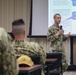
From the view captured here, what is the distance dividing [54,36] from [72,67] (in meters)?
2.86

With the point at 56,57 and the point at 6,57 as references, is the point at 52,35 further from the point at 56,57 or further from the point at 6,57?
the point at 6,57

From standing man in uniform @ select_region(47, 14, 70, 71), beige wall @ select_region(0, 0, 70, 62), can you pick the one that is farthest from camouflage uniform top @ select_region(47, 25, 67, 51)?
beige wall @ select_region(0, 0, 70, 62)

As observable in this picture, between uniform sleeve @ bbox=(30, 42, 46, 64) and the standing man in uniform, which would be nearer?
uniform sleeve @ bbox=(30, 42, 46, 64)

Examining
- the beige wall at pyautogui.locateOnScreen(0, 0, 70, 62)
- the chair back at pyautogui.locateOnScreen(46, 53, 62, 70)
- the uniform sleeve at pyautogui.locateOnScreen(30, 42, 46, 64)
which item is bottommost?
the chair back at pyautogui.locateOnScreen(46, 53, 62, 70)

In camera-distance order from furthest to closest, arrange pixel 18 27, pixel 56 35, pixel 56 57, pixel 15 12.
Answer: pixel 15 12, pixel 56 35, pixel 56 57, pixel 18 27

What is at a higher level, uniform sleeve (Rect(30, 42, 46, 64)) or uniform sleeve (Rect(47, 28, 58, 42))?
uniform sleeve (Rect(47, 28, 58, 42))

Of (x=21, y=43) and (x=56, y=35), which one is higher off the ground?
(x=56, y=35)

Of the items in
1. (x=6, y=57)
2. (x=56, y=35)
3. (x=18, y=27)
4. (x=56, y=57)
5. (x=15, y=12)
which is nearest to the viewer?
(x=6, y=57)

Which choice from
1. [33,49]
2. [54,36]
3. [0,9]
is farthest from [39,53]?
[0,9]

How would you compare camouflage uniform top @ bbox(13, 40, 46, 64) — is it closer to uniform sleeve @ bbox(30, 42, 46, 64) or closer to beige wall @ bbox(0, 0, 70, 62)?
uniform sleeve @ bbox(30, 42, 46, 64)

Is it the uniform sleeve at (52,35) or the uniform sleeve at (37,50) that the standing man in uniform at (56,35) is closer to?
the uniform sleeve at (52,35)

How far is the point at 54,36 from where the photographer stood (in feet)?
17.8

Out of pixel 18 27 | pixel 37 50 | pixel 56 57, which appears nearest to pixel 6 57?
pixel 18 27

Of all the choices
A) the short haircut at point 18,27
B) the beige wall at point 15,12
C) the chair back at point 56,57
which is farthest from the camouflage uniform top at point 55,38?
the beige wall at point 15,12
